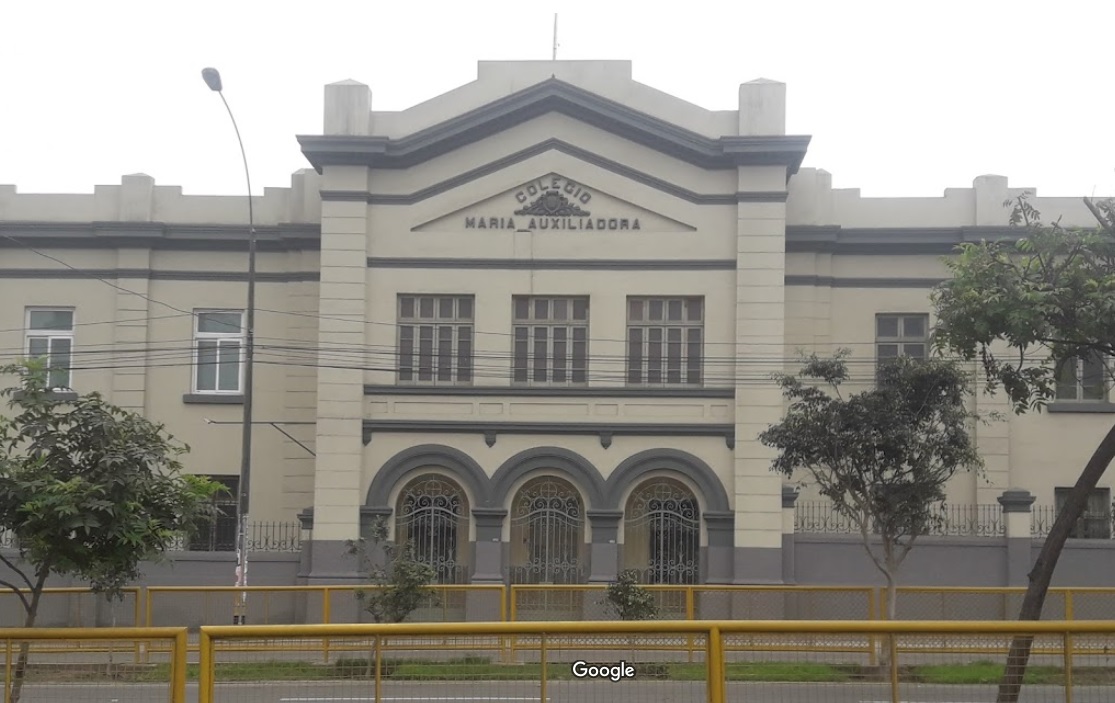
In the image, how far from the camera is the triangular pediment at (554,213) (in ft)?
80.7

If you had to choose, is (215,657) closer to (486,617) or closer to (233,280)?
(486,617)

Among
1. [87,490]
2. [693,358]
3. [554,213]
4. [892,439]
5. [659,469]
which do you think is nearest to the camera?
[87,490]

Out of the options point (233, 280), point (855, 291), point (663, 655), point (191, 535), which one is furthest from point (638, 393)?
point (663, 655)

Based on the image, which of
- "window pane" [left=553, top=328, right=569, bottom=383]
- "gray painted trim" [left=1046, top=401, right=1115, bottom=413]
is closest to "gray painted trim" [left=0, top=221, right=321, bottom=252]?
"window pane" [left=553, top=328, right=569, bottom=383]

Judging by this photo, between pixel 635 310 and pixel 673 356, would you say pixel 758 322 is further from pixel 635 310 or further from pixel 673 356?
pixel 635 310

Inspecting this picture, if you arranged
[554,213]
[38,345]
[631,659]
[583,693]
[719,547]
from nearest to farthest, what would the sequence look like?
1. [583,693]
2. [631,659]
3. [719,547]
4. [554,213]
5. [38,345]

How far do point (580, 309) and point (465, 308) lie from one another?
2.19 m

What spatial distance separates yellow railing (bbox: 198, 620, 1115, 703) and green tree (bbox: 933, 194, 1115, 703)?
3506mm

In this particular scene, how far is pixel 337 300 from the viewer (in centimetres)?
2433

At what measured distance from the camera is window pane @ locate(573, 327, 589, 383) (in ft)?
80.6

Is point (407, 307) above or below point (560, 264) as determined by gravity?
below

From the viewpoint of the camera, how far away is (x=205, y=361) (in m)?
26.7

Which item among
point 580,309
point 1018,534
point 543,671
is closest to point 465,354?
point 580,309

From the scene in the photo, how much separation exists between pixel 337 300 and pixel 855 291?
34.0 feet
